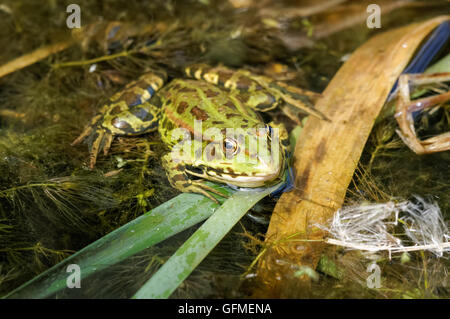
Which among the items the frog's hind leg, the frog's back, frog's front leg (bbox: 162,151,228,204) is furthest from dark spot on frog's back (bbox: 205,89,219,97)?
the frog's hind leg

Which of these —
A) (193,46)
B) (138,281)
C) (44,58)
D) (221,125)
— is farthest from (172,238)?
(44,58)

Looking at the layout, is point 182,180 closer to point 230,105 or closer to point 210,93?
point 230,105

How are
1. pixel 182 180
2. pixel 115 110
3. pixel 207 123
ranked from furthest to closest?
1. pixel 115 110
2. pixel 207 123
3. pixel 182 180

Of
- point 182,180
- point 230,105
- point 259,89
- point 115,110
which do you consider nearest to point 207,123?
point 230,105

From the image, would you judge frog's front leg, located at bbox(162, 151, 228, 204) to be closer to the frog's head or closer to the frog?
the frog

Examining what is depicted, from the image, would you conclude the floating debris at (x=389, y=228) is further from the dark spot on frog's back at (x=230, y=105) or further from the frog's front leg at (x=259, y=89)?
the dark spot on frog's back at (x=230, y=105)

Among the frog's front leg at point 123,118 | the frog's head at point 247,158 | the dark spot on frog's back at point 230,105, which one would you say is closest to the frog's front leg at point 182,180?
the frog's head at point 247,158
